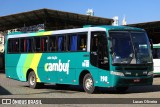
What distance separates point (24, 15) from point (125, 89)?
23918 mm

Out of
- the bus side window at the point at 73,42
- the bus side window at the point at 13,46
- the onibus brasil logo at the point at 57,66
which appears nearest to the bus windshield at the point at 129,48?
the bus side window at the point at 73,42

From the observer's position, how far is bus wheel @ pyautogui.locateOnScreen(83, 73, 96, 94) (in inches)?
711

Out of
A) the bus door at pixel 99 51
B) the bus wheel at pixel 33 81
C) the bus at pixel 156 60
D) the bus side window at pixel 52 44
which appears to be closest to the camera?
the bus door at pixel 99 51

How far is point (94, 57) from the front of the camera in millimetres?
17797

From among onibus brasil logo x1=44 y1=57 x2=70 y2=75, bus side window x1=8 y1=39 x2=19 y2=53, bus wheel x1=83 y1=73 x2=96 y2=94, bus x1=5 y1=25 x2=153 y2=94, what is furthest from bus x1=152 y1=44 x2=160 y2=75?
bus wheel x1=83 y1=73 x2=96 y2=94

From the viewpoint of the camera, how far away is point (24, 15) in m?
41.3

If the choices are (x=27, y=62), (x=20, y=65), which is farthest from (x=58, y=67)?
(x=20, y=65)

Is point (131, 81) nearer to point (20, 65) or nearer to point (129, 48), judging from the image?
point (129, 48)

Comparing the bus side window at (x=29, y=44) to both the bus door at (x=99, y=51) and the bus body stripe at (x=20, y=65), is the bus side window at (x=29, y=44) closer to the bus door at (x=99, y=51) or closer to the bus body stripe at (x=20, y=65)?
the bus body stripe at (x=20, y=65)

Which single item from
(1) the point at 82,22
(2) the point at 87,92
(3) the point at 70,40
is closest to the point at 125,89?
(2) the point at 87,92

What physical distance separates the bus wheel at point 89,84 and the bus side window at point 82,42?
119 centimetres

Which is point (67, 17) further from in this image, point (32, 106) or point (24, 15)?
point (32, 106)

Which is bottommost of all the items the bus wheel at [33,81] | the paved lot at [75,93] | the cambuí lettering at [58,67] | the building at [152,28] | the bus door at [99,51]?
the paved lot at [75,93]

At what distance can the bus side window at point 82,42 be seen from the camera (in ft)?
60.6
